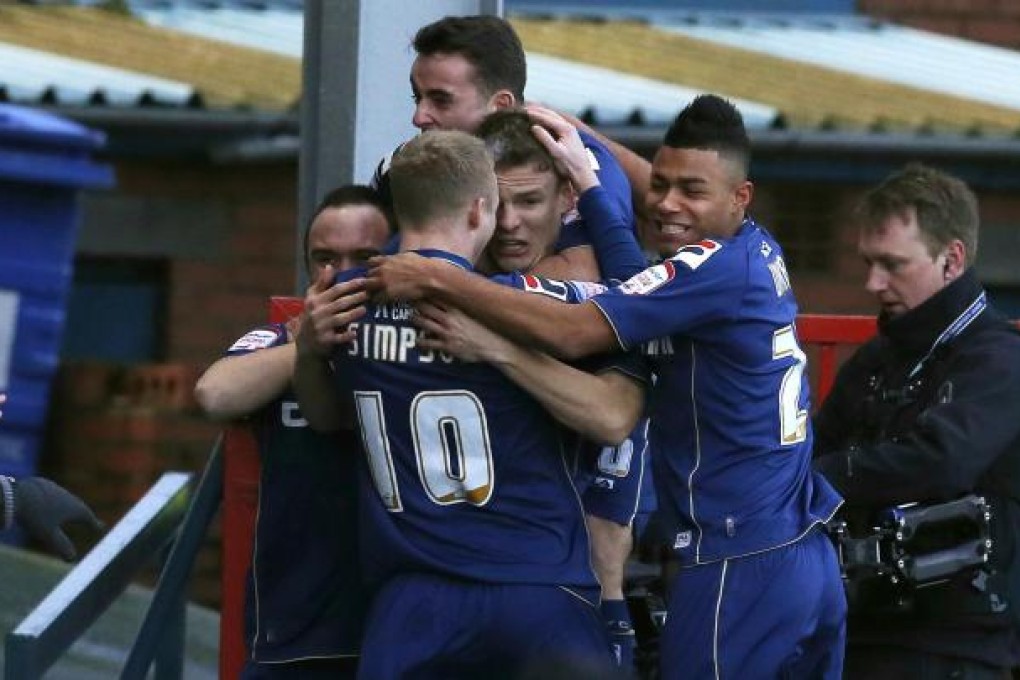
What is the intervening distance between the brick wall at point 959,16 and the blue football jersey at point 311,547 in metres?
8.83

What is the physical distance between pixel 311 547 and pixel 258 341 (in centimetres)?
41

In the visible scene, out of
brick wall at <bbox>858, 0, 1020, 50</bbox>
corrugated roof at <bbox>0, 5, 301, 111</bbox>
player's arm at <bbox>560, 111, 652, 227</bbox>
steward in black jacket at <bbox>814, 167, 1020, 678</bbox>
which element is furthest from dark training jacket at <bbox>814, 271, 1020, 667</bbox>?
brick wall at <bbox>858, 0, 1020, 50</bbox>

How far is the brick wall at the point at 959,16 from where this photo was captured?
1350 cm

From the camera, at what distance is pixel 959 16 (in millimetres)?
13531

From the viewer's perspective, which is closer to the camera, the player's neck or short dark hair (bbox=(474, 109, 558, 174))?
the player's neck

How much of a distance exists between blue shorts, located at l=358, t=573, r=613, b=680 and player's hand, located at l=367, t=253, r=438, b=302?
0.50 meters

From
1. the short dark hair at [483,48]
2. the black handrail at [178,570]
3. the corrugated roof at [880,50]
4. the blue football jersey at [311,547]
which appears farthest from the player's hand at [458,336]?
the corrugated roof at [880,50]

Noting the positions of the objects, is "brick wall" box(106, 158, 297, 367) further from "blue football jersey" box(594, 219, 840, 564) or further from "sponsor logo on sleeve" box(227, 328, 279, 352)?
"blue football jersey" box(594, 219, 840, 564)

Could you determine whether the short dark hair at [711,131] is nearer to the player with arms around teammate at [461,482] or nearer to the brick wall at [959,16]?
the player with arms around teammate at [461,482]

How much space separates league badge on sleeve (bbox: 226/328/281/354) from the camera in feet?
17.1

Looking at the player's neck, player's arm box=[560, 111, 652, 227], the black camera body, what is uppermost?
player's arm box=[560, 111, 652, 227]

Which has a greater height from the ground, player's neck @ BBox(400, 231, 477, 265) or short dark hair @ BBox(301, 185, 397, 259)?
short dark hair @ BBox(301, 185, 397, 259)

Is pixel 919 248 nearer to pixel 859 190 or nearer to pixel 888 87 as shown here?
pixel 859 190

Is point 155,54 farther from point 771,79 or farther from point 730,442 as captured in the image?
point 730,442
